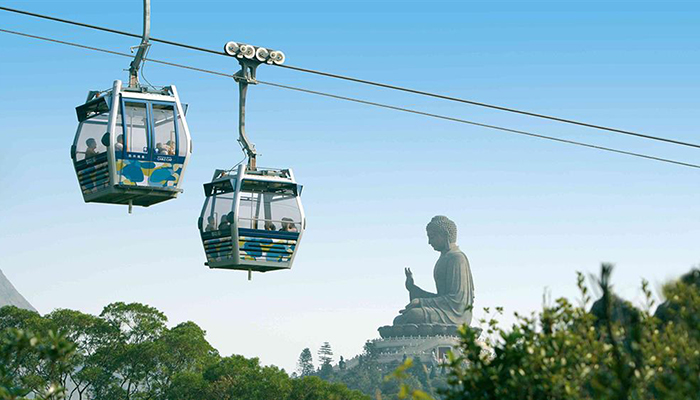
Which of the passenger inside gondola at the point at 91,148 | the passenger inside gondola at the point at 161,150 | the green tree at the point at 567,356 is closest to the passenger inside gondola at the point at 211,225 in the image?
the passenger inside gondola at the point at 161,150

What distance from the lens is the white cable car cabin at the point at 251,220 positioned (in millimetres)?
25219

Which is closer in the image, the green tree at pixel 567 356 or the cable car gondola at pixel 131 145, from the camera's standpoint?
the green tree at pixel 567 356

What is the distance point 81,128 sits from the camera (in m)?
24.8

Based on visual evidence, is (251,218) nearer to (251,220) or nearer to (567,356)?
(251,220)

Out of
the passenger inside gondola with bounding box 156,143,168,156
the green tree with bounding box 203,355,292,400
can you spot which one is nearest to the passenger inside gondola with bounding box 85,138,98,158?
the passenger inside gondola with bounding box 156,143,168,156

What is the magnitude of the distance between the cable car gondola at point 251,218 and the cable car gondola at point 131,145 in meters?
1.39

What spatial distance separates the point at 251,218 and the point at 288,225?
997 millimetres

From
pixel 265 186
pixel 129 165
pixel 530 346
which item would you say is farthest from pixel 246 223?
pixel 530 346

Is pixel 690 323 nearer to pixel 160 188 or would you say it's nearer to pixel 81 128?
pixel 160 188

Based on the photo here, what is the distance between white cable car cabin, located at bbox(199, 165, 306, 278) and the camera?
993 inches

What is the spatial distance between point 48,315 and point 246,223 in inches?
2397

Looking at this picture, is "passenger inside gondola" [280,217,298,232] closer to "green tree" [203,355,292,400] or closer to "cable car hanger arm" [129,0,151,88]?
"cable car hanger arm" [129,0,151,88]

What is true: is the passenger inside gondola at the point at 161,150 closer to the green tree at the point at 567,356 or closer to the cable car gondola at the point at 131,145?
the cable car gondola at the point at 131,145

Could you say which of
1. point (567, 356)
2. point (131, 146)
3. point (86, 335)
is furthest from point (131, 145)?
point (86, 335)
